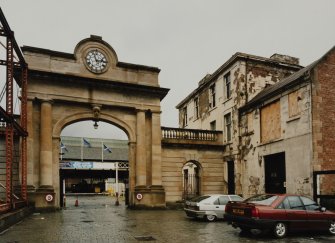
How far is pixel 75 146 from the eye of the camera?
52.7 metres

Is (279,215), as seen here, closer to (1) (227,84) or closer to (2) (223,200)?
(2) (223,200)

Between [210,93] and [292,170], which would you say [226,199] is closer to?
[292,170]

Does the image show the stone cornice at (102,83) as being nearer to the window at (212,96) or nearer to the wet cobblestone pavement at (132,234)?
the window at (212,96)

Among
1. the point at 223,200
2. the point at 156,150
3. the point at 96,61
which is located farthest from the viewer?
the point at 156,150

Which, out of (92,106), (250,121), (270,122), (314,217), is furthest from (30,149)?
(314,217)

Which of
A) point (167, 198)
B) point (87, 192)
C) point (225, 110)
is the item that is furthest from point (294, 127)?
point (87, 192)

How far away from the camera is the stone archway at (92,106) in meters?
21.9

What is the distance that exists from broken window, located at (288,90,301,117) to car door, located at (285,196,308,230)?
882 centimetres

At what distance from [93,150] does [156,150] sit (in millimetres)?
29650

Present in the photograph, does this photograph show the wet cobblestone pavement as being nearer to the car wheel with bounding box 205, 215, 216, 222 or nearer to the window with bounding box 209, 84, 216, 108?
the car wheel with bounding box 205, 215, 216, 222

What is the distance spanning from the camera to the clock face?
23.9 m

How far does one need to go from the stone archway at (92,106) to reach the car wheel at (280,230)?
13181 mm

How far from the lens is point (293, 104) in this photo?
2048cm

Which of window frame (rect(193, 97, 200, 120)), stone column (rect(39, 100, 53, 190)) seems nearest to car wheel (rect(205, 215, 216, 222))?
stone column (rect(39, 100, 53, 190))
